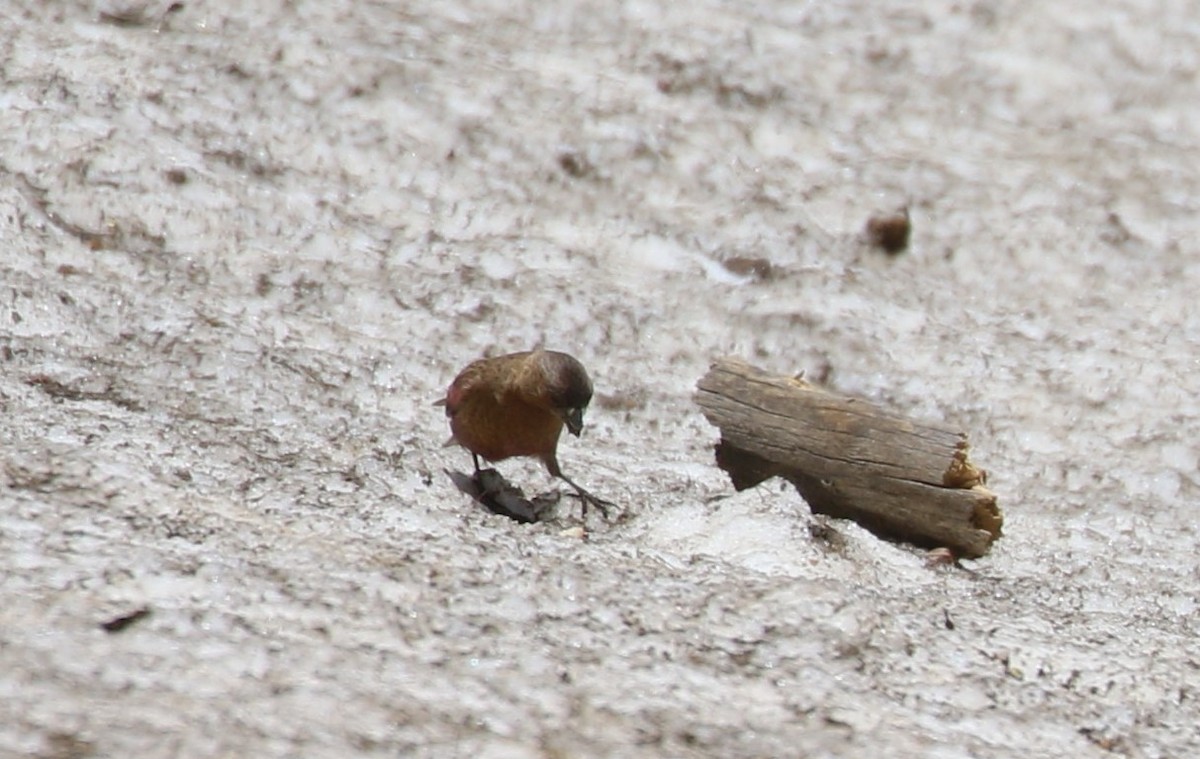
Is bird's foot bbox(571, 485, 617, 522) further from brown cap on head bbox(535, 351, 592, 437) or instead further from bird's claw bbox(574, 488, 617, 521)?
brown cap on head bbox(535, 351, 592, 437)

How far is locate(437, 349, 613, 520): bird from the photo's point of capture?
5.00m

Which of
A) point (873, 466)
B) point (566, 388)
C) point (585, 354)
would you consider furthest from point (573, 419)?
point (585, 354)

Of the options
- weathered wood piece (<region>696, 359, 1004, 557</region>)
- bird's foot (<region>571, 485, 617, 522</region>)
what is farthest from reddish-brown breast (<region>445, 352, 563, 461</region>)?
weathered wood piece (<region>696, 359, 1004, 557</region>)

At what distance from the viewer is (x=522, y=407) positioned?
507cm

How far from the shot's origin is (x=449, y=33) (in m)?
7.91

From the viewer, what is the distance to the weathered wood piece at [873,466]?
475 cm

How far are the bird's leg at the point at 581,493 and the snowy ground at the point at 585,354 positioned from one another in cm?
18

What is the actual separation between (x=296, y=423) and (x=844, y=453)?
1.79 metres

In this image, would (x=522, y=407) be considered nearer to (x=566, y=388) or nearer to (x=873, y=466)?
(x=566, y=388)

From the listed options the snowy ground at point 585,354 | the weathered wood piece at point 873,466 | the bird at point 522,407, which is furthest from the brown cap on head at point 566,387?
the weathered wood piece at point 873,466

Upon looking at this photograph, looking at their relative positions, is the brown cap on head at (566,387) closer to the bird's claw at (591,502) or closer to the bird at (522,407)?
the bird at (522,407)

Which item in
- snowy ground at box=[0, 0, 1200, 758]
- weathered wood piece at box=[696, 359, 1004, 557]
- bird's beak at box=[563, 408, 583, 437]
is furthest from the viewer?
bird's beak at box=[563, 408, 583, 437]

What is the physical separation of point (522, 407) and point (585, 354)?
1299 millimetres

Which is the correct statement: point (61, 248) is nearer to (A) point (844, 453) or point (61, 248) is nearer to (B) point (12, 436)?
(B) point (12, 436)
